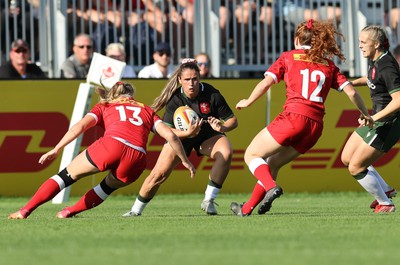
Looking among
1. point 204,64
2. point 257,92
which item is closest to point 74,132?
point 257,92

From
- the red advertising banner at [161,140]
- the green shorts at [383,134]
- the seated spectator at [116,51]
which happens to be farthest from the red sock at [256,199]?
the seated spectator at [116,51]

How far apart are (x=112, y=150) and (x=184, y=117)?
102cm

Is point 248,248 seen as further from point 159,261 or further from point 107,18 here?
point 107,18

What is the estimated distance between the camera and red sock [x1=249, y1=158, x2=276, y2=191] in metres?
11.0

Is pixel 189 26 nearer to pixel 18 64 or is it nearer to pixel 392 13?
pixel 18 64

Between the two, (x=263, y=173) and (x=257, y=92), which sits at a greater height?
(x=257, y=92)

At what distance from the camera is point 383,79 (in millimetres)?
11602

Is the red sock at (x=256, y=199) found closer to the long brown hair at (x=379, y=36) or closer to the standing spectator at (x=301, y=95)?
the standing spectator at (x=301, y=95)

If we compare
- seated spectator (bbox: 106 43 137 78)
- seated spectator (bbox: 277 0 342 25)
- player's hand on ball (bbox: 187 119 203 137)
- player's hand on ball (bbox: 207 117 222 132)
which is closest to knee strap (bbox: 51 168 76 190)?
player's hand on ball (bbox: 187 119 203 137)

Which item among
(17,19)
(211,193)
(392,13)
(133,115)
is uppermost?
(17,19)

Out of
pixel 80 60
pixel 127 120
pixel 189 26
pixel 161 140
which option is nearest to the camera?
pixel 127 120

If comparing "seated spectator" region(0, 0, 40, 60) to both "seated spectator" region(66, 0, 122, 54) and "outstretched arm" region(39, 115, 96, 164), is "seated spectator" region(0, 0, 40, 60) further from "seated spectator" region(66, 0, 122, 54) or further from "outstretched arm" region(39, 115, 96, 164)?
"outstretched arm" region(39, 115, 96, 164)

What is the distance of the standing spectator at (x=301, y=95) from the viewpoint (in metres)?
11.1

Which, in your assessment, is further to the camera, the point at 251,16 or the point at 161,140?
the point at 251,16
